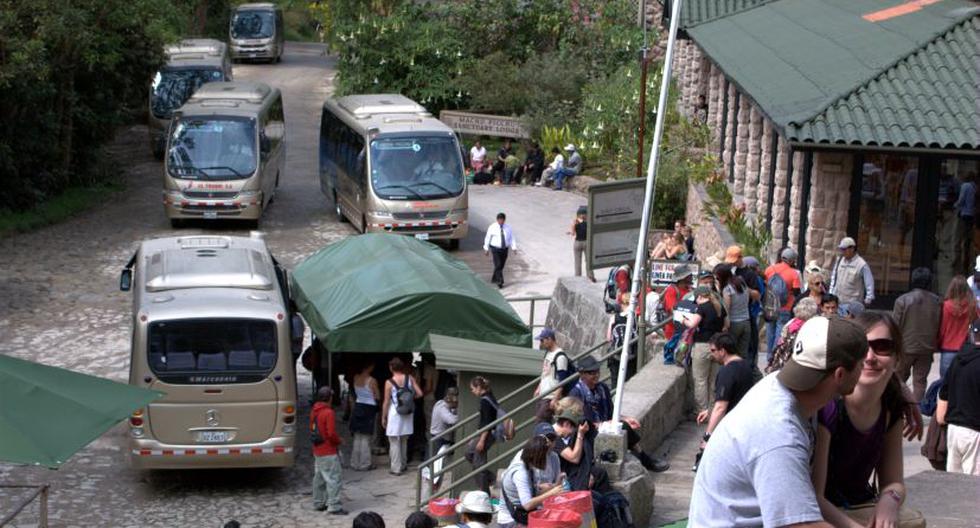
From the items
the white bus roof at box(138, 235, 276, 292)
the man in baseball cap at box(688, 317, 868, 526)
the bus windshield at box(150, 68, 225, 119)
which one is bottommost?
the white bus roof at box(138, 235, 276, 292)

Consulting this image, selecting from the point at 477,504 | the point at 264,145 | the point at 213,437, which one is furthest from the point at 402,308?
the point at 264,145

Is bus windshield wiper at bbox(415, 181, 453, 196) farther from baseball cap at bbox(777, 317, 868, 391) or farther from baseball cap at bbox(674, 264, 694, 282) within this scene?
baseball cap at bbox(777, 317, 868, 391)

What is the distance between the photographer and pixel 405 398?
1639 centimetres

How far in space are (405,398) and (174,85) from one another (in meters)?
24.3

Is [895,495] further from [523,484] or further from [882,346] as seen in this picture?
[523,484]

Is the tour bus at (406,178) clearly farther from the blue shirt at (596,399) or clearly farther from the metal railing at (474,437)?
the blue shirt at (596,399)

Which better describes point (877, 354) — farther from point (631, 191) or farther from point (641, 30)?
point (641, 30)

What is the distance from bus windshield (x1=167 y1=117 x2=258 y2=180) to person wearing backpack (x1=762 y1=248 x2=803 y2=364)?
51.0 feet

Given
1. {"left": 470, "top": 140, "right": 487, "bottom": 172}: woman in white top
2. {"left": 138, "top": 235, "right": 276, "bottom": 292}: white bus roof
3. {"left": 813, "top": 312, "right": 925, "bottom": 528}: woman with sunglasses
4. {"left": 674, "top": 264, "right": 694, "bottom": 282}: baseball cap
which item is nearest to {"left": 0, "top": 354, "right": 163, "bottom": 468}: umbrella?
{"left": 138, "top": 235, "right": 276, "bottom": 292}: white bus roof

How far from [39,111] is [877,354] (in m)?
27.8

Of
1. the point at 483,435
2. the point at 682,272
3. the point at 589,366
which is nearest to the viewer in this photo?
the point at 589,366

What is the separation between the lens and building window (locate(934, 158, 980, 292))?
19312mm

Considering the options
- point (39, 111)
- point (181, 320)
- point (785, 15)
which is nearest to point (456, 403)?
point (181, 320)

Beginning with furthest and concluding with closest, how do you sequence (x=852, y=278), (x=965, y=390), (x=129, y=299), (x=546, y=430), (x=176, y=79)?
(x=176, y=79)
(x=129, y=299)
(x=852, y=278)
(x=546, y=430)
(x=965, y=390)
